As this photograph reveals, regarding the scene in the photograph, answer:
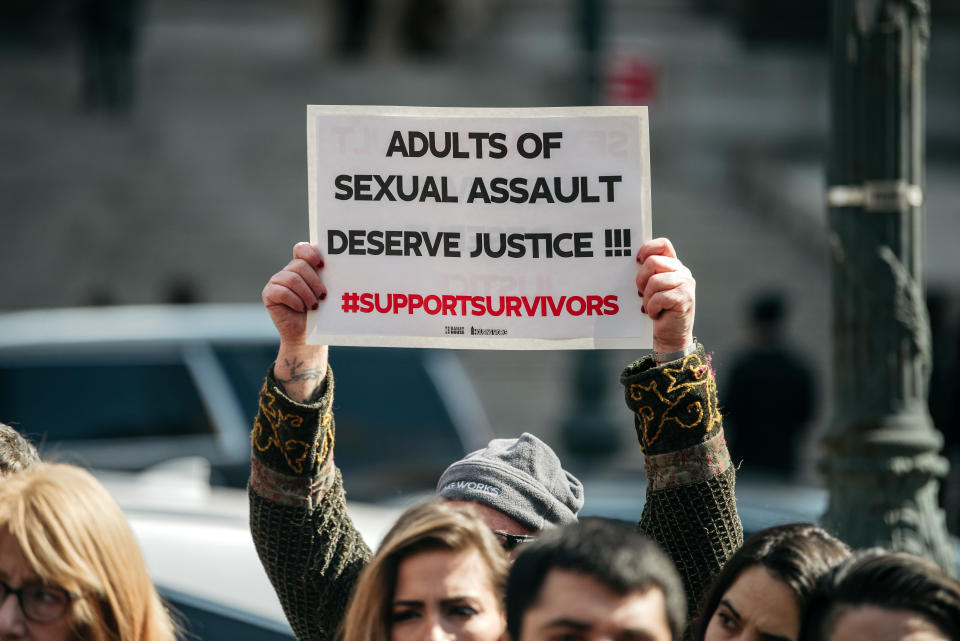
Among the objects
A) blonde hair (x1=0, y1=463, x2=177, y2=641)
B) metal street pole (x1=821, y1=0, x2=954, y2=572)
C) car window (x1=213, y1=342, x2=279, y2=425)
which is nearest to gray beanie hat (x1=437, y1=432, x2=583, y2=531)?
blonde hair (x1=0, y1=463, x2=177, y2=641)

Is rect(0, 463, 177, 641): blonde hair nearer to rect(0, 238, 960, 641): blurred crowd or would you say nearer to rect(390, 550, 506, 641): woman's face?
rect(0, 238, 960, 641): blurred crowd

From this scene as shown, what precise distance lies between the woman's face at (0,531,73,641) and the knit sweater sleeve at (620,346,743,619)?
1.03 m

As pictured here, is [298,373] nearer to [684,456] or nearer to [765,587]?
[684,456]

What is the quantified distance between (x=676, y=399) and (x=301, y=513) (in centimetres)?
72

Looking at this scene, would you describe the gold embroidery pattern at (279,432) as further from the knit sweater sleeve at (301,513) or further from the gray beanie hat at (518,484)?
the gray beanie hat at (518,484)

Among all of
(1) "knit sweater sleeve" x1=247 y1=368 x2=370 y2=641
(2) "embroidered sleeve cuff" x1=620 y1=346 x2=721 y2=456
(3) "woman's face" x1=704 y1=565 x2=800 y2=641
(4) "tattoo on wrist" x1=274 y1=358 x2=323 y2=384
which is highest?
(4) "tattoo on wrist" x1=274 y1=358 x2=323 y2=384

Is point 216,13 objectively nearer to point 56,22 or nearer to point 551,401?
point 56,22

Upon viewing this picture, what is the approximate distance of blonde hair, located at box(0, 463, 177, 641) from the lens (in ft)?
7.79

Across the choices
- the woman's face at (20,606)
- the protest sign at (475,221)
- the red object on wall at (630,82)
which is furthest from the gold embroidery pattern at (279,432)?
the red object on wall at (630,82)

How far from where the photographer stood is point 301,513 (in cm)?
263

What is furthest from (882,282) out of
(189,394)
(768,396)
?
(768,396)

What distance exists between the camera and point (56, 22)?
23.5 metres

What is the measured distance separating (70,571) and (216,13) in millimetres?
23138

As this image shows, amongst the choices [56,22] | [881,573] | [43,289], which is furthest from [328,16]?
[881,573]
